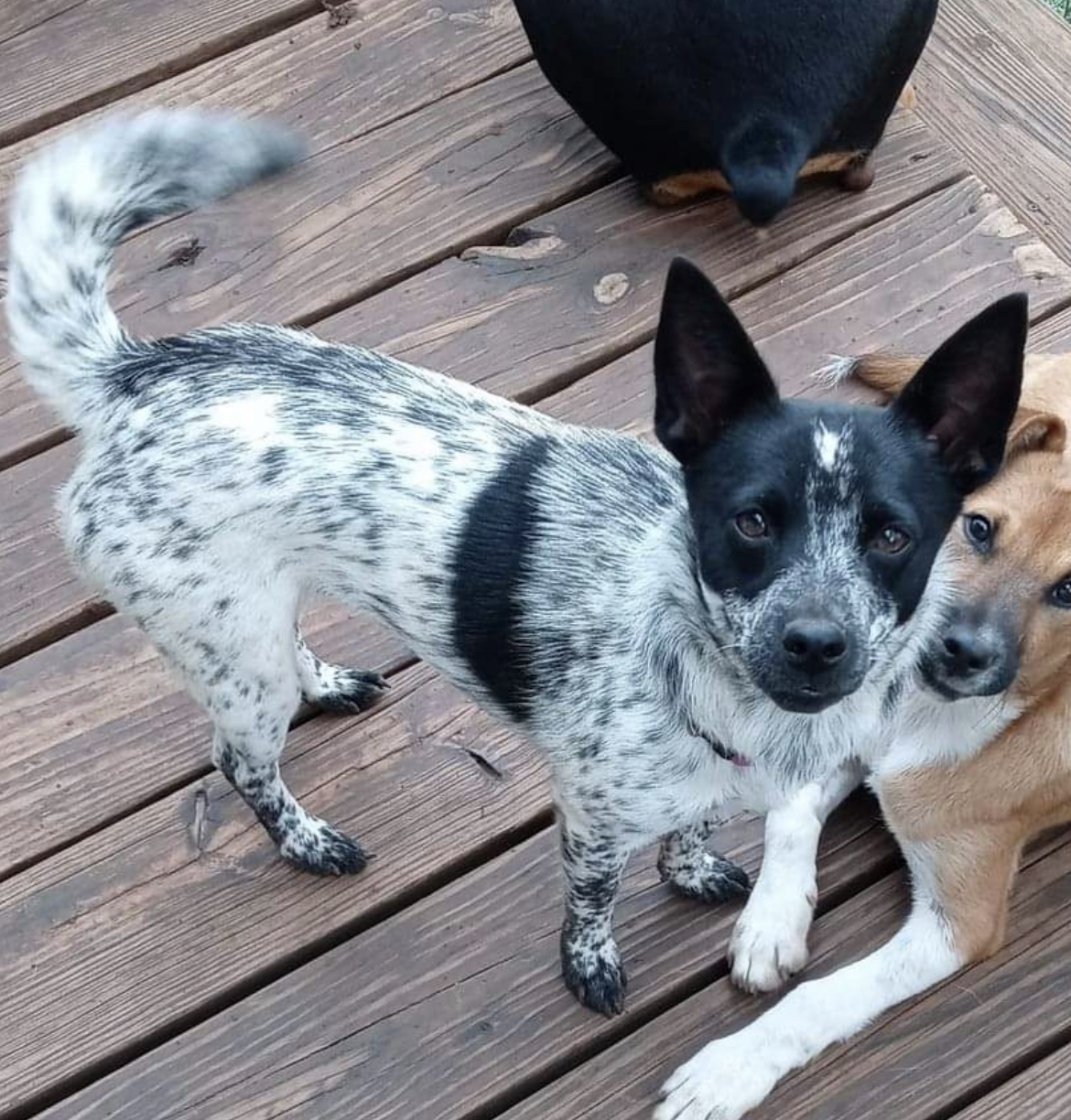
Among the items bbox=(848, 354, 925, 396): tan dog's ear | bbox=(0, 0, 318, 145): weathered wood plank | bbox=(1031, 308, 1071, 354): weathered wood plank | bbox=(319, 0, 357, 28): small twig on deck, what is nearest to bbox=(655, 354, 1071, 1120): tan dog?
bbox=(848, 354, 925, 396): tan dog's ear

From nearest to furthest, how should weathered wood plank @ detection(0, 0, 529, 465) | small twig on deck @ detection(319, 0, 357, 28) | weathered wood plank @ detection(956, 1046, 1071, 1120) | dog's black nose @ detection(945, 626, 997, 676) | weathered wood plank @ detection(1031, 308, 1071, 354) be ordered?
dog's black nose @ detection(945, 626, 997, 676), weathered wood plank @ detection(956, 1046, 1071, 1120), weathered wood plank @ detection(1031, 308, 1071, 354), weathered wood plank @ detection(0, 0, 529, 465), small twig on deck @ detection(319, 0, 357, 28)

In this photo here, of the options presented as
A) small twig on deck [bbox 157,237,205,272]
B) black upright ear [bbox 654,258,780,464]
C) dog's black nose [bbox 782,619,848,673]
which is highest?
black upright ear [bbox 654,258,780,464]

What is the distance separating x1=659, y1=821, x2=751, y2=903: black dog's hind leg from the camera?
8.80 feet

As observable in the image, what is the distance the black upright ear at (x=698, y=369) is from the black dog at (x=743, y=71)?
1.32 metres

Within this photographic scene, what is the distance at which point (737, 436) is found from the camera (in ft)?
6.55

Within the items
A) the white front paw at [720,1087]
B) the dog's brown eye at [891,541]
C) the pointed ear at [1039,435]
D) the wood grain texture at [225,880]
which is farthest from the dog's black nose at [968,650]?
the wood grain texture at [225,880]

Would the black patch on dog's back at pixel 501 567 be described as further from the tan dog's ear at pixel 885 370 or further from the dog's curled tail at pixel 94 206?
the tan dog's ear at pixel 885 370

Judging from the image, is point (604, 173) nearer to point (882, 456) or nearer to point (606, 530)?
point (606, 530)

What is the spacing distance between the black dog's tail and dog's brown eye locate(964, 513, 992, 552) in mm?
1004

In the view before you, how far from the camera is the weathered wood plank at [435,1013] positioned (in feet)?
8.54

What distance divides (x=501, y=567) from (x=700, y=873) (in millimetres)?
751

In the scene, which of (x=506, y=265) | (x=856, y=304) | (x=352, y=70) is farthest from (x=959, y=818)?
(x=352, y=70)

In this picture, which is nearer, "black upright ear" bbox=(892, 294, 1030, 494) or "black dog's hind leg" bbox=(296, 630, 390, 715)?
"black upright ear" bbox=(892, 294, 1030, 494)

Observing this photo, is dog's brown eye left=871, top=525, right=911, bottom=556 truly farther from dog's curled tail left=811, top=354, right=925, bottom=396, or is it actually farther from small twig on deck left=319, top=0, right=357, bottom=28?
small twig on deck left=319, top=0, right=357, bottom=28
